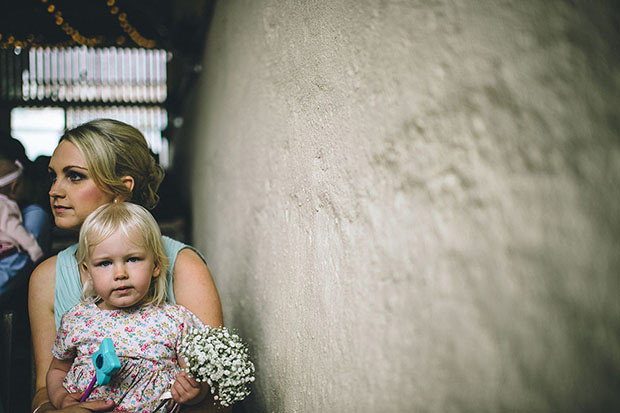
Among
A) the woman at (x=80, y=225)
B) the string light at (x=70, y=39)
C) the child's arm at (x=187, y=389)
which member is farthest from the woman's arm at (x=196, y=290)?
the string light at (x=70, y=39)

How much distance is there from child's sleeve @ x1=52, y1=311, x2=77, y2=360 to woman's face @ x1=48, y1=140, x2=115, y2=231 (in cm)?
37

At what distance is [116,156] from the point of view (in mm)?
1814

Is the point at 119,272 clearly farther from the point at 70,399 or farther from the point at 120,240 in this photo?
the point at 70,399

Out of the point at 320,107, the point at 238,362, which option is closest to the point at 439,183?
the point at 320,107

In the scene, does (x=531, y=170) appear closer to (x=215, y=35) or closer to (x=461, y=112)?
(x=461, y=112)

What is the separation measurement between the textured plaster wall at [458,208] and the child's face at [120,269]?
21.2 inches

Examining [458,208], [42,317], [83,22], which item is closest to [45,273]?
[42,317]

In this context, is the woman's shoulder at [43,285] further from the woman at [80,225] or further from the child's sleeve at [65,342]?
the child's sleeve at [65,342]

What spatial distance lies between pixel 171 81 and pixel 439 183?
25.3 ft

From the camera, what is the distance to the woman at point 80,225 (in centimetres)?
166

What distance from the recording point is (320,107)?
1.17 metres

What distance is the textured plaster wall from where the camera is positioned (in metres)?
0.49

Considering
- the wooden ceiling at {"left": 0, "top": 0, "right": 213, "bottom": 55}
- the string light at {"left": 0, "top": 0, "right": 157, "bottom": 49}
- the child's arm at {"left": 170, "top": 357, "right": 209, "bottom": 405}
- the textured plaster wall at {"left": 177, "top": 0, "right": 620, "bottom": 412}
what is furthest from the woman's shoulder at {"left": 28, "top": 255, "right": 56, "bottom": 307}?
the string light at {"left": 0, "top": 0, "right": 157, "bottom": 49}

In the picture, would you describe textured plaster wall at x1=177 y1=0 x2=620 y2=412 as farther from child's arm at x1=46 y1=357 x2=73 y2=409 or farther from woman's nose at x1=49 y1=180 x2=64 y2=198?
woman's nose at x1=49 y1=180 x2=64 y2=198
